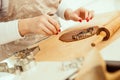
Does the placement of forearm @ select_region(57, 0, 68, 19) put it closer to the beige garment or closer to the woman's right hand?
the beige garment

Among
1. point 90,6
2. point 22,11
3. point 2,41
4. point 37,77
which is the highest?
point 90,6

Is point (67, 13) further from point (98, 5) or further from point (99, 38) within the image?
point (98, 5)

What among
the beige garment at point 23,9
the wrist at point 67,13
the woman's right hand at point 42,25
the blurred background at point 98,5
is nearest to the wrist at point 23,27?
the woman's right hand at point 42,25

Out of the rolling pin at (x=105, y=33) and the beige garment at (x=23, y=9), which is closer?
the rolling pin at (x=105, y=33)

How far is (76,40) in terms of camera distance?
→ 0.88 metres

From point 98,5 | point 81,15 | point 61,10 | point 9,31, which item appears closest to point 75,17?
point 81,15

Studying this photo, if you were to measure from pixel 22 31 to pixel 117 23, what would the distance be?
0.38 m

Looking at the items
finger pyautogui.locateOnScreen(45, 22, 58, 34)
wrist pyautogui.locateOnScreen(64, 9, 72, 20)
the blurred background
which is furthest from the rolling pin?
the blurred background

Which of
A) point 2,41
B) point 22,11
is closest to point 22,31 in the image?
point 2,41

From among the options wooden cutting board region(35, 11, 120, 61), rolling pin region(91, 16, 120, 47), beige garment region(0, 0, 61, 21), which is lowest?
wooden cutting board region(35, 11, 120, 61)

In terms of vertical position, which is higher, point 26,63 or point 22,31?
point 22,31

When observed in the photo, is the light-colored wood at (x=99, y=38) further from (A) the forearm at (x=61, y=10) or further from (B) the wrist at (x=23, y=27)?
(A) the forearm at (x=61, y=10)

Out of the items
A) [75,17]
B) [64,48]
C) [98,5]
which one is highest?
[98,5]

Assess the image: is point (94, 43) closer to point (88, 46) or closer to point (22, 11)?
point (88, 46)
